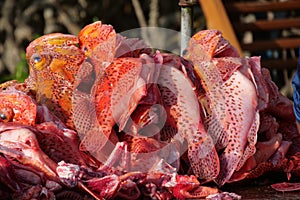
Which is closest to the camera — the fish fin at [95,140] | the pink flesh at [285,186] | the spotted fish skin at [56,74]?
the fish fin at [95,140]

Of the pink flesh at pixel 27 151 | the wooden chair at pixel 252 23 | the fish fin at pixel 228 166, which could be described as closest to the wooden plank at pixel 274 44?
the wooden chair at pixel 252 23

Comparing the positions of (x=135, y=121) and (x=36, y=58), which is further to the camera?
(x=36, y=58)

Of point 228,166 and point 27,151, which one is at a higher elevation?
point 27,151

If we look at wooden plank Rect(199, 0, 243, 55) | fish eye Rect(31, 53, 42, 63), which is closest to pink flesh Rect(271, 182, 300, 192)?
fish eye Rect(31, 53, 42, 63)

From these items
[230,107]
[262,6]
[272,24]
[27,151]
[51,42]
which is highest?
[51,42]

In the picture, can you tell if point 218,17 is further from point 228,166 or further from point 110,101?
point 110,101

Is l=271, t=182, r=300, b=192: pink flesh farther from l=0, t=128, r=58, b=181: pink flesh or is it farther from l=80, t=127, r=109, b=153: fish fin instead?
l=0, t=128, r=58, b=181: pink flesh

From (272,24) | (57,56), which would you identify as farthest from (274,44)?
(57,56)

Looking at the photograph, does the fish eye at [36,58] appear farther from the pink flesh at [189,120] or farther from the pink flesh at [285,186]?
the pink flesh at [285,186]
